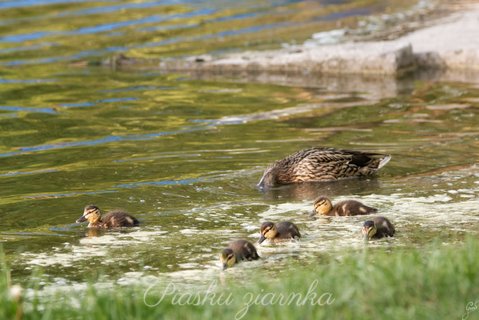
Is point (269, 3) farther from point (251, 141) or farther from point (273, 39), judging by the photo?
point (251, 141)

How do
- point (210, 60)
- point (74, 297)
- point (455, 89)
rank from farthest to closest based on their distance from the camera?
1. point (210, 60)
2. point (455, 89)
3. point (74, 297)

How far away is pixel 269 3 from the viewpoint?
87.1 ft

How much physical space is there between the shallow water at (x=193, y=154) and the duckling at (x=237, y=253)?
64 millimetres

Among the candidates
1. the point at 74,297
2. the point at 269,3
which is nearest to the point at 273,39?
the point at 269,3

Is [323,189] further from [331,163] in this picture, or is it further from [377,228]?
[377,228]

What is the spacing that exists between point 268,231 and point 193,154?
4.25 metres

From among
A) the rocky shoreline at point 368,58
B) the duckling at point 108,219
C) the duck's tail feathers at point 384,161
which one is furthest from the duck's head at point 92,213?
the rocky shoreline at point 368,58

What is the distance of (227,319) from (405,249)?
2.32 meters

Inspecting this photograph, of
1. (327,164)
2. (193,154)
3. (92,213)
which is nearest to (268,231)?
(92,213)

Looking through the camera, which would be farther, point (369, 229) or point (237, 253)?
point (369, 229)

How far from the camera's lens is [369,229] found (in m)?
7.63

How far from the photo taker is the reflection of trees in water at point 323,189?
401 inches

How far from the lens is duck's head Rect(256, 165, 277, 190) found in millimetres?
10414

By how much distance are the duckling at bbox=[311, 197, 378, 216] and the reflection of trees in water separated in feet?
3.98
